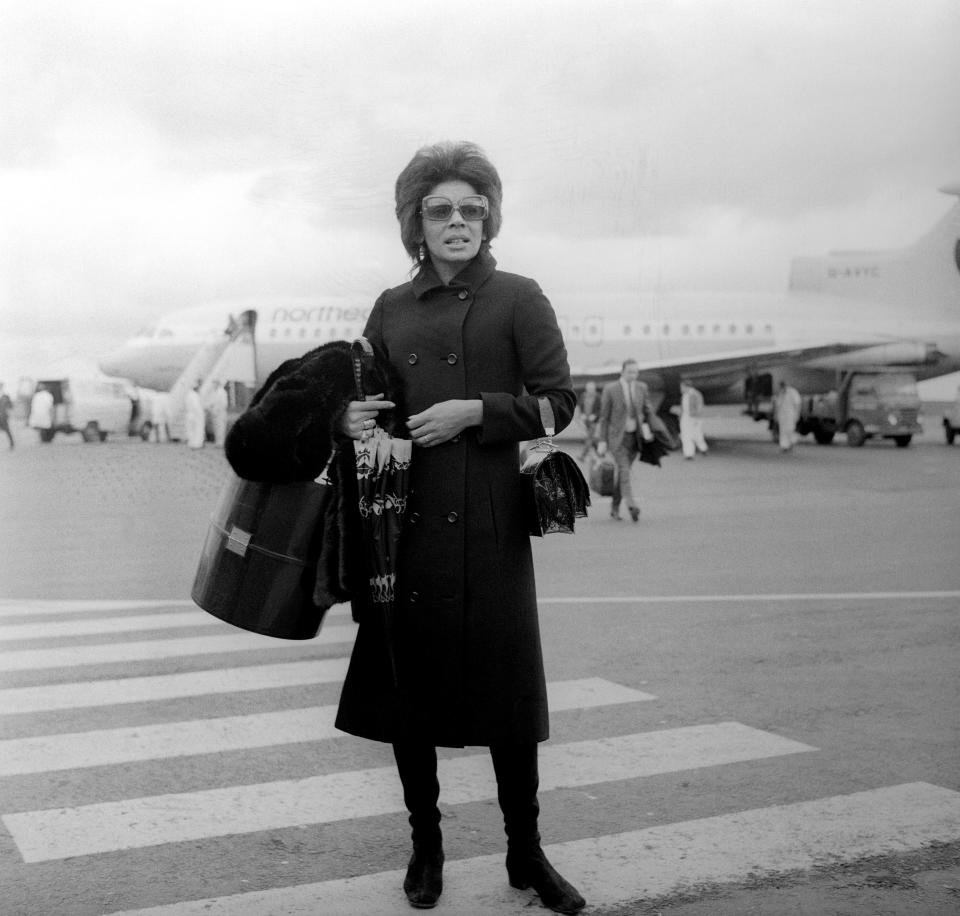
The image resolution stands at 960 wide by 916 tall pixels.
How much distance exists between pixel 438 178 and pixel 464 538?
942 mm

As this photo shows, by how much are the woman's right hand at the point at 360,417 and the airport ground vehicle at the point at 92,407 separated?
27.7 meters

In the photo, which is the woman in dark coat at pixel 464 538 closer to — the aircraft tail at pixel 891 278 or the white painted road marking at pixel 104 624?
the white painted road marking at pixel 104 624

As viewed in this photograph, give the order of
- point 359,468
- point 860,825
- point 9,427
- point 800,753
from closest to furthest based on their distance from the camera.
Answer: point 359,468
point 860,825
point 800,753
point 9,427

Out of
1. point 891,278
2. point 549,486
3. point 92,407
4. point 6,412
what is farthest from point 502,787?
point 92,407

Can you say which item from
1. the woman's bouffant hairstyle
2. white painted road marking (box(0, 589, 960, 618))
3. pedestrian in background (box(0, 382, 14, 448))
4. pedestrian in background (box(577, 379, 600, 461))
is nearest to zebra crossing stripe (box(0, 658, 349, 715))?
white painted road marking (box(0, 589, 960, 618))

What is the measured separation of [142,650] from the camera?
6730 mm

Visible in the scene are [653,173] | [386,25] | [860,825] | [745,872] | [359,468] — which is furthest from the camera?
[653,173]

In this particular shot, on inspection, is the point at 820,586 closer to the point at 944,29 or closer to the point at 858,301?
the point at 944,29

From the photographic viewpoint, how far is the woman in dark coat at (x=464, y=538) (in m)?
3.29

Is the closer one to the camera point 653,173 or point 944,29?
point 944,29

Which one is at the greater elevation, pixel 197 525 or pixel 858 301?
pixel 858 301

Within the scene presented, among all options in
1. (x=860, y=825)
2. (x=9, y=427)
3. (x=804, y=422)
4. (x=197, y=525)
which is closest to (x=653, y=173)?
(x=197, y=525)

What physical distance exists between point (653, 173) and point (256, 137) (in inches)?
159

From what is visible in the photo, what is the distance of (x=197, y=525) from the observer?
1341 centimetres
